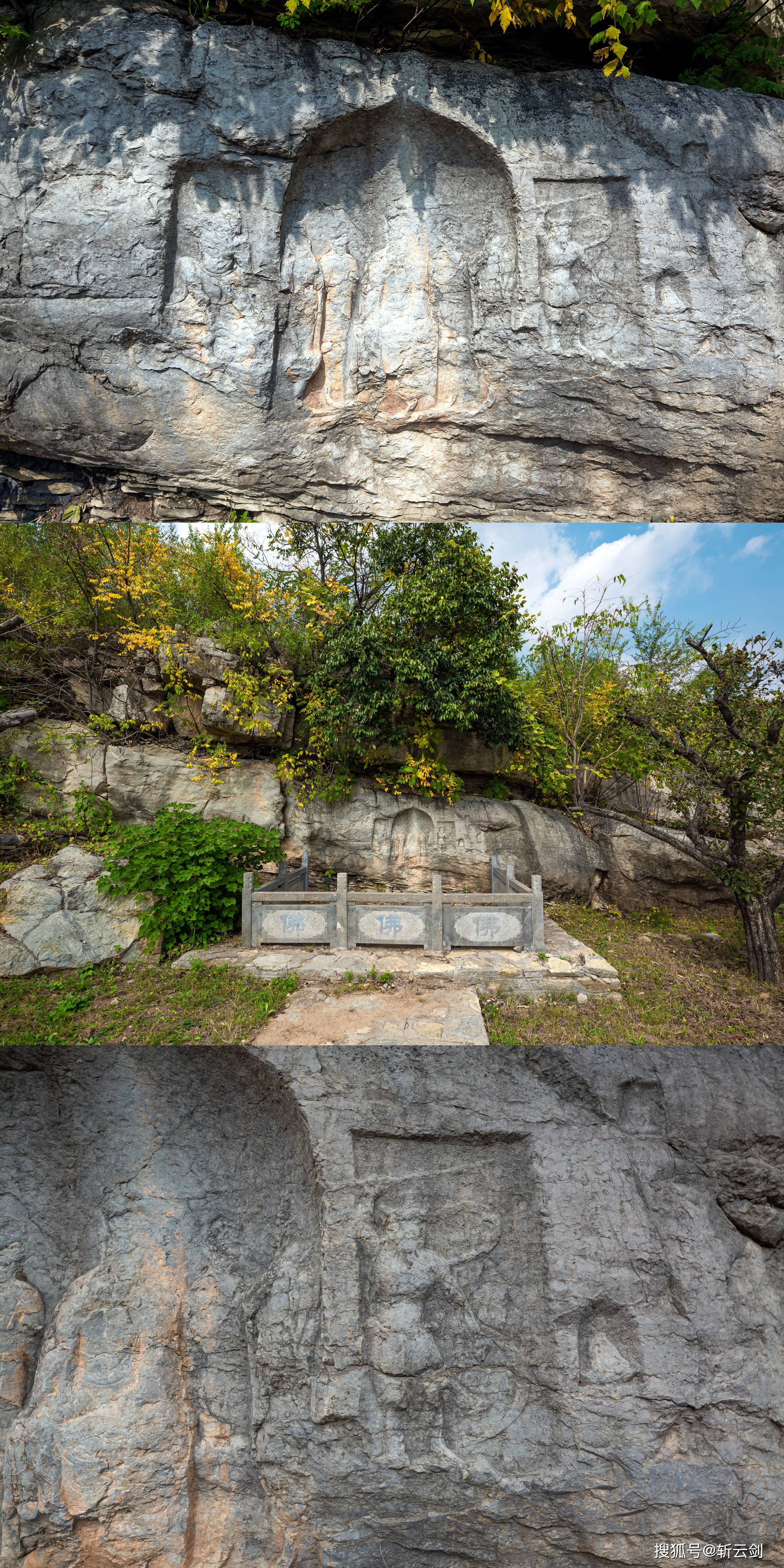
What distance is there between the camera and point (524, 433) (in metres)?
2.60

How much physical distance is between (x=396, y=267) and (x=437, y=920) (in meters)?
2.78

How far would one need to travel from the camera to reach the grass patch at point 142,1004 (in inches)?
59.5

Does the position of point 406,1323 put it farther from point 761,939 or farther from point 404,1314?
point 761,939

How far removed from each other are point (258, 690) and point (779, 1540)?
12.8ft

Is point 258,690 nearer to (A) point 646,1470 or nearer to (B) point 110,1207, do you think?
(B) point 110,1207

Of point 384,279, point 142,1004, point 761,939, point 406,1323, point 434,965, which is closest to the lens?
point 142,1004

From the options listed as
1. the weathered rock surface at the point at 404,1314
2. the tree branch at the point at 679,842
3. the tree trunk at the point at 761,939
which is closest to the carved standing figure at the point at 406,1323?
the weathered rock surface at the point at 404,1314

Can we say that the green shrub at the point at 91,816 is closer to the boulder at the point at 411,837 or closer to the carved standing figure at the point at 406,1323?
the boulder at the point at 411,837

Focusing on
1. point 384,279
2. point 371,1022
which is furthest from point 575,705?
point 384,279

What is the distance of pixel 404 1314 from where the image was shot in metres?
2.41

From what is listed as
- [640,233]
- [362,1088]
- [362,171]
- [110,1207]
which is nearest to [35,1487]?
[110,1207]

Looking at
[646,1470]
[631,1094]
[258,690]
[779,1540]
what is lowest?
[779,1540]

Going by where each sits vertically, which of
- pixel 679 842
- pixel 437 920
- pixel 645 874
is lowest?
pixel 437 920

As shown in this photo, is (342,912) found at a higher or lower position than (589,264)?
lower
